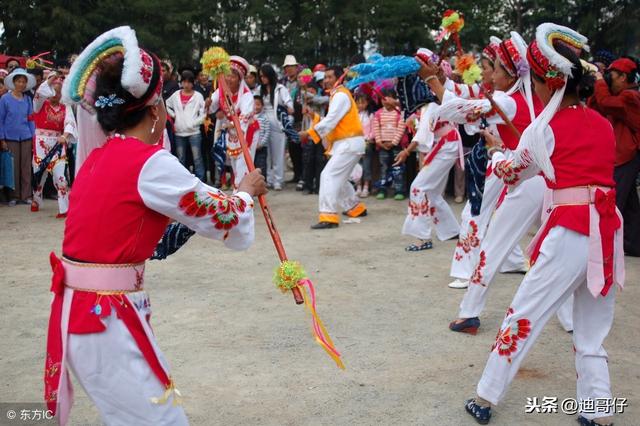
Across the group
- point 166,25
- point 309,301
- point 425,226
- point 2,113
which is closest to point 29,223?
point 2,113

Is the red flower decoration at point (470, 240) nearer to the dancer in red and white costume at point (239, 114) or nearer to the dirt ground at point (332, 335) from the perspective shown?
the dirt ground at point (332, 335)

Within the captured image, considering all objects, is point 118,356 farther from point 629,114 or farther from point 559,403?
point 629,114

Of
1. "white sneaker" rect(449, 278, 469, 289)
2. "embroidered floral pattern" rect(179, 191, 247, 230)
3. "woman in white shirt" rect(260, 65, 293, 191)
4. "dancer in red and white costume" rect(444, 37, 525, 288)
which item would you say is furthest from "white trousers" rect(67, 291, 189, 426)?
"woman in white shirt" rect(260, 65, 293, 191)

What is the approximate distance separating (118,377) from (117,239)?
463 millimetres

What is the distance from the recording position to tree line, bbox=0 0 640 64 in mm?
24547

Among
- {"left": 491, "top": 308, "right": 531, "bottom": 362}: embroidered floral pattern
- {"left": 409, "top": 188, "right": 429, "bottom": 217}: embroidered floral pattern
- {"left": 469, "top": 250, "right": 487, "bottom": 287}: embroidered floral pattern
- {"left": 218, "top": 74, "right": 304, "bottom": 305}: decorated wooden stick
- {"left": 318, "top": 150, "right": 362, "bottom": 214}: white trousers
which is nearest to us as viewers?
{"left": 218, "top": 74, "right": 304, "bottom": 305}: decorated wooden stick

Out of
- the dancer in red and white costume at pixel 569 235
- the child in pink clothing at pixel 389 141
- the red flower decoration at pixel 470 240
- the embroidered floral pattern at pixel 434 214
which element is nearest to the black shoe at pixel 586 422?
the dancer in red and white costume at pixel 569 235

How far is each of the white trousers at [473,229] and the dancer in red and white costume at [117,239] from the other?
3436 millimetres

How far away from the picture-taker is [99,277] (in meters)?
2.40

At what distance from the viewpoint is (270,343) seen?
4.70 metres

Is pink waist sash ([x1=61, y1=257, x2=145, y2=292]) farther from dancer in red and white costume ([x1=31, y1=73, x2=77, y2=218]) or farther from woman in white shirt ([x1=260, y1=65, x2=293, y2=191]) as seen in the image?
woman in white shirt ([x1=260, y1=65, x2=293, y2=191])

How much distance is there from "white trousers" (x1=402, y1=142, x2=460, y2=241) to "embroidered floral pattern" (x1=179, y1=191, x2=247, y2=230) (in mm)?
4579

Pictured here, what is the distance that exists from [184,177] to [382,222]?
271 inches

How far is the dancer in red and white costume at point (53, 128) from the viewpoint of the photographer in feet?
31.0
